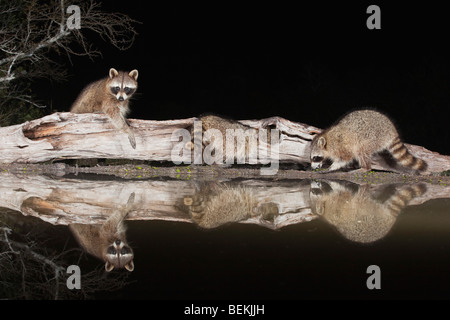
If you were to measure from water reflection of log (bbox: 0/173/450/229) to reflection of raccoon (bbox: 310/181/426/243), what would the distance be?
19 cm

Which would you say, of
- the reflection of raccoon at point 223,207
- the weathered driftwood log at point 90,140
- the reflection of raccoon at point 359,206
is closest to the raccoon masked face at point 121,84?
the weathered driftwood log at point 90,140

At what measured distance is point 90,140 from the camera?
33.5ft

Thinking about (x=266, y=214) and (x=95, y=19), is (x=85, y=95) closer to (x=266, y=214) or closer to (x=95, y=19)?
(x=95, y=19)

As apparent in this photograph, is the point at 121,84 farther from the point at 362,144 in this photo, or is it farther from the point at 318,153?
the point at 362,144

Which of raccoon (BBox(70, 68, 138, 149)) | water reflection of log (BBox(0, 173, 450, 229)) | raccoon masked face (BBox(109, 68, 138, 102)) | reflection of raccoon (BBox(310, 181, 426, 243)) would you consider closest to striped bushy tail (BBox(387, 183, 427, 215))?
reflection of raccoon (BBox(310, 181, 426, 243))

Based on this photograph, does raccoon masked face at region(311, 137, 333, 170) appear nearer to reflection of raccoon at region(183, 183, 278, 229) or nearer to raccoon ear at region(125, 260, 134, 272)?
reflection of raccoon at region(183, 183, 278, 229)

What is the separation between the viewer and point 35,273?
3969mm

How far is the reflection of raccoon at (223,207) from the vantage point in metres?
5.71

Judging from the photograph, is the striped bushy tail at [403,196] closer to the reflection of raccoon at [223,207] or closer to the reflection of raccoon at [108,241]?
the reflection of raccoon at [223,207]

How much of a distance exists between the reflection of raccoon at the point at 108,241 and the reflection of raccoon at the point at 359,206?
81.8 inches

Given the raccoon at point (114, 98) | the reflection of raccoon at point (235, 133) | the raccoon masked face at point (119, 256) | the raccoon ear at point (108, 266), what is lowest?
the raccoon ear at point (108, 266)

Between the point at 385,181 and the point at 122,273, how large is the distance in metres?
6.70

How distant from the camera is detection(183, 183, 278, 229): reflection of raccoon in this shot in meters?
5.71

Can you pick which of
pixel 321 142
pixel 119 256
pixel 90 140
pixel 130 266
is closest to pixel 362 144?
pixel 321 142
